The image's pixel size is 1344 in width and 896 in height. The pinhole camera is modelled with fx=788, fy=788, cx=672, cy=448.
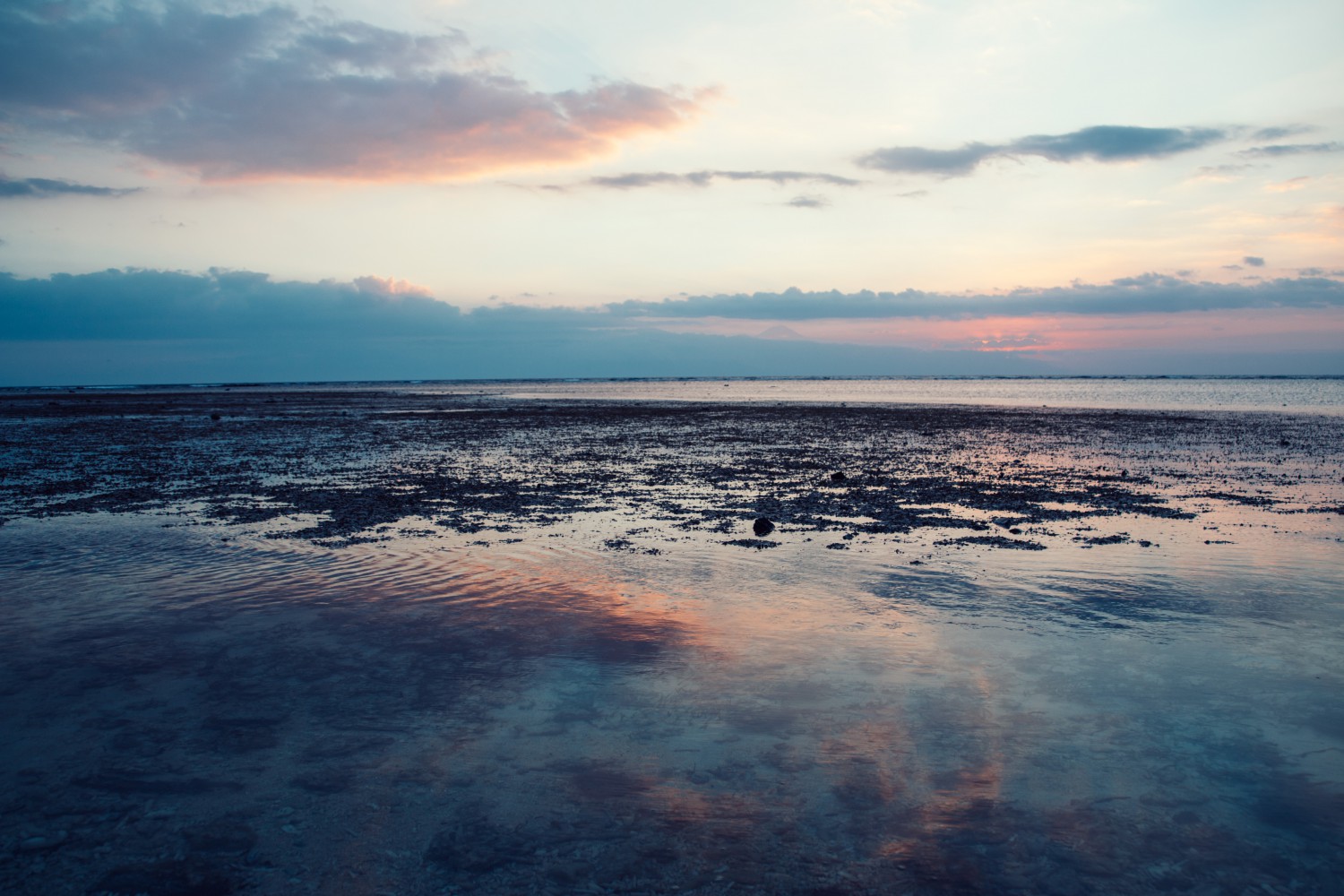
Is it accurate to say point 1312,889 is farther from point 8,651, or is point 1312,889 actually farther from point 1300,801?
point 8,651

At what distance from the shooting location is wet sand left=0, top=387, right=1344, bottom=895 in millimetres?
5480

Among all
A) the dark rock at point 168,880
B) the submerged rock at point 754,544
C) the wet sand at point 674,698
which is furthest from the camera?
the submerged rock at point 754,544

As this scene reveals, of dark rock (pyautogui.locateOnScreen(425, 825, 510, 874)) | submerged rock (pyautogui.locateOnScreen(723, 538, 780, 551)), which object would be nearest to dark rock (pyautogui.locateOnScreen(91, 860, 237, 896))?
dark rock (pyautogui.locateOnScreen(425, 825, 510, 874))

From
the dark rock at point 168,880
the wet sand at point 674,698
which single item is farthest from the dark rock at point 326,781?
the dark rock at point 168,880

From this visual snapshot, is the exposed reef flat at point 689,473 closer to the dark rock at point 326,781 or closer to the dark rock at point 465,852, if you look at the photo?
the dark rock at point 326,781

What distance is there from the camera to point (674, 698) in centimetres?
812

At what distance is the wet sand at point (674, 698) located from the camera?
5480 mm

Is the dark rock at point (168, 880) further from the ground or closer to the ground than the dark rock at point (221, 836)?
closer to the ground

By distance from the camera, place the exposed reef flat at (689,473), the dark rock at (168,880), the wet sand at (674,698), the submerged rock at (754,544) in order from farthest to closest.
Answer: the exposed reef flat at (689,473)
the submerged rock at (754,544)
the wet sand at (674,698)
the dark rock at (168,880)

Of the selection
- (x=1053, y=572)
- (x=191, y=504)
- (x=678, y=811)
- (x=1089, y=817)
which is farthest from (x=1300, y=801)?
(x=191, y=504)

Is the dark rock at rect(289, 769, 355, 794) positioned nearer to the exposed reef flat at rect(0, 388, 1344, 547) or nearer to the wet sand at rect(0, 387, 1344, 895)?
the wet sand at rect(0, 387, 1344, 895)

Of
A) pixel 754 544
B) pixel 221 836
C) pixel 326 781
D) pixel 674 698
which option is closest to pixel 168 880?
pixel 221 836

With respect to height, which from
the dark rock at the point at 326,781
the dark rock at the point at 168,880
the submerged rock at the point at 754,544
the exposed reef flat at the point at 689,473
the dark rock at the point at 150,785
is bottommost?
the dark rock at the point at 168,880

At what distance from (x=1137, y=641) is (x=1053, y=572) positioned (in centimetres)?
343
